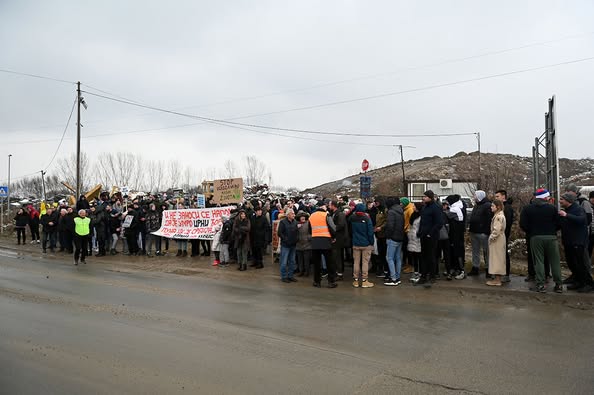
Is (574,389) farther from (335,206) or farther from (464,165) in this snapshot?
(464,165)

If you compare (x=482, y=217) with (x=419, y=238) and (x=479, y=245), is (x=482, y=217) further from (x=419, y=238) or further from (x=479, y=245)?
(x=419, y=238)

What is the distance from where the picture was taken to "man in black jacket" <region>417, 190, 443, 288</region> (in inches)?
415

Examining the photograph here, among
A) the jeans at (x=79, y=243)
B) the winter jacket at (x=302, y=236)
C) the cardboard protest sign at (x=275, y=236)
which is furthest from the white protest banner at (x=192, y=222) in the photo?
the winter jacket at (x=302, y=236)

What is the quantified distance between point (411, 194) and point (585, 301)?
29.6 metres

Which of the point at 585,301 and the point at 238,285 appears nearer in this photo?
the point at 585,301

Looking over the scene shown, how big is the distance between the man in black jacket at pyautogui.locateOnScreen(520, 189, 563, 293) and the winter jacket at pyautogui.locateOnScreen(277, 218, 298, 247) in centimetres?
566

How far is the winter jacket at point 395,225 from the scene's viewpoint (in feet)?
35.8

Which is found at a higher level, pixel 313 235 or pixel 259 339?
pixel 313 235

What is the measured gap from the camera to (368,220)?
35.9 feet

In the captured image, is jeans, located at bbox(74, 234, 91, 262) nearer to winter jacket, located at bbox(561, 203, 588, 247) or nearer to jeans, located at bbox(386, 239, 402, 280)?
jeans, located at bbox(386, 239, 402, 280)

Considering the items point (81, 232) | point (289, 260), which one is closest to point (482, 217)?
point (289, 260)

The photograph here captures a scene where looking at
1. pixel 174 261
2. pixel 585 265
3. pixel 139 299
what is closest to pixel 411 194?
pixel 174 261

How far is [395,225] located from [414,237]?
72 centimetres

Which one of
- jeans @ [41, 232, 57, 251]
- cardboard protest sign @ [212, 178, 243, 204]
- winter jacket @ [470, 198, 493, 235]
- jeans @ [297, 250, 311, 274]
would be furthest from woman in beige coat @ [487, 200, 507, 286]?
jeans @ [41, 232, 57, 251]
